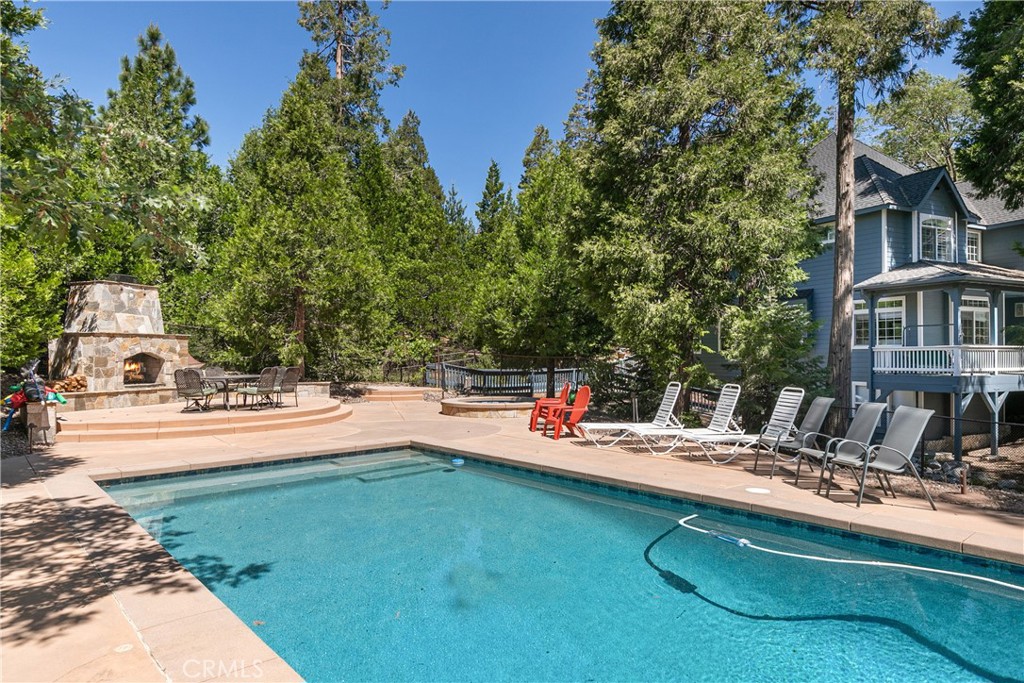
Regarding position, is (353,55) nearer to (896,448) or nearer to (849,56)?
(849,56)

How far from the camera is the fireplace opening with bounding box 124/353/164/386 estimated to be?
16047mm

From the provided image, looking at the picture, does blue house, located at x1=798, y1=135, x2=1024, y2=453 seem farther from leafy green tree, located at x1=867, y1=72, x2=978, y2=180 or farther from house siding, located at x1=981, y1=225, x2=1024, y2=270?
leafy green tree, located at x1=867, y1=72, x2=978, y2=180

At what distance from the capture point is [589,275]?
13094 mm

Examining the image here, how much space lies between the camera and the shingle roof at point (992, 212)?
61.1ft

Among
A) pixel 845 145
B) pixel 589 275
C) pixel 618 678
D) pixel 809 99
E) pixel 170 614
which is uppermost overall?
pixel 809 99

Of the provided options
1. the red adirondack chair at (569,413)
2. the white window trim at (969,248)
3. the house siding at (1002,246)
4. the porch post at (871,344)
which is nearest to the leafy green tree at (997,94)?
the porch post at (871,344)

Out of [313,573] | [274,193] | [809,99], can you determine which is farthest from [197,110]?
[313,573]

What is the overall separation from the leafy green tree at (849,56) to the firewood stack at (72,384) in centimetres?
1807

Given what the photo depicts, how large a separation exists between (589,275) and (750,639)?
982 cm

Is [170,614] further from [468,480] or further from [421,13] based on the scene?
[421,13]

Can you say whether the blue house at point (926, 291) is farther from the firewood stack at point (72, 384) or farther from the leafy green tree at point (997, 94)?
the firewood stack at point (72, 384)

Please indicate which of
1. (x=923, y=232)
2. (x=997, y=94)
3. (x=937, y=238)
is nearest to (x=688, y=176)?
(x=997, y=94)

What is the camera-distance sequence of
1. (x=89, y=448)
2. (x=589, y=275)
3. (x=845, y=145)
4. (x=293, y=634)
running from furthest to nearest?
1. (x=589, y=275)
2. (x=845, y=145)
3. (x=89, y=448)
4. (x=293, y=634)

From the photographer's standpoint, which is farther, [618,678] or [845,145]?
[845,145]
